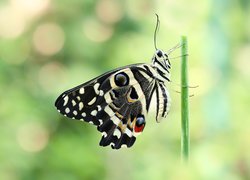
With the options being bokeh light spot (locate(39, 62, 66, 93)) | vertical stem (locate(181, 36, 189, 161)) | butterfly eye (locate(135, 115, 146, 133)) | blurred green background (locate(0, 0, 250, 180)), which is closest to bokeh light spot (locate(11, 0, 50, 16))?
blurred green background (locate(0, 0, 250, 180))

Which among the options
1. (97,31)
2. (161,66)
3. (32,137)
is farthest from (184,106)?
(97,31)

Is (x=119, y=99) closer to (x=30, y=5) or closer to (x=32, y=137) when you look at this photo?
(x=32, y=137)

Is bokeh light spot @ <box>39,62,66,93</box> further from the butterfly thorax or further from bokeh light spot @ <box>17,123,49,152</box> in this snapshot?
the butterfly thorax

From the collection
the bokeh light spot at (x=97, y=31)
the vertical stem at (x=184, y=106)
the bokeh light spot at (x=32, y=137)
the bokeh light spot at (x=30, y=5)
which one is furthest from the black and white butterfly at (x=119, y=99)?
the bokeh light spot at (x=97, y=31)

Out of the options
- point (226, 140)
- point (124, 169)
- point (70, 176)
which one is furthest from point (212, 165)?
point (70, 176)

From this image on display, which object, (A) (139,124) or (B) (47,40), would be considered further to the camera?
(B) (47,40)

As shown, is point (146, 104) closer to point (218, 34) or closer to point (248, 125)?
point (218, 34)
